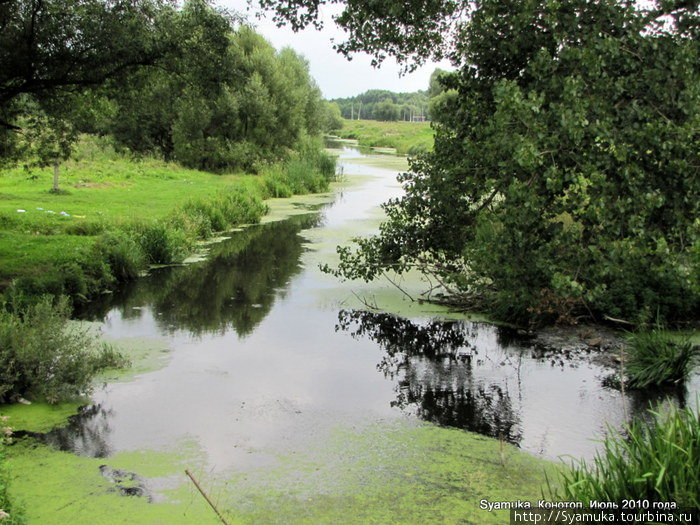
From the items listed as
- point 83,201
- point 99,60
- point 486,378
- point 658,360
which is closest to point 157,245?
point 99,60

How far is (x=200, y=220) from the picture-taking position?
614 inches

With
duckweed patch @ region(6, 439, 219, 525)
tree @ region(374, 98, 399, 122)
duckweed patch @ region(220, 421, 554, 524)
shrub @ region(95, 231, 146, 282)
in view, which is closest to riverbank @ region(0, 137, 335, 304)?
shrub @ region(95, 231, 146, 282)

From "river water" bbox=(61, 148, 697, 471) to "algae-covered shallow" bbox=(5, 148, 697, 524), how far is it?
0.02 metres

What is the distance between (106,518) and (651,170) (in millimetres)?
5139

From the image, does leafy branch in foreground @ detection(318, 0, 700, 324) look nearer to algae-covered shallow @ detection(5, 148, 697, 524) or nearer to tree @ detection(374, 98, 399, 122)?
algae-covered shallow @ detection(5, 148, 697, 524)

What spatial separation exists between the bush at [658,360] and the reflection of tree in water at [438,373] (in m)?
1.61

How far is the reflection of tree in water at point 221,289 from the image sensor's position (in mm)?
9719

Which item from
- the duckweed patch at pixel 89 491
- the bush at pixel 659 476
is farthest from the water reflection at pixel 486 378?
the duckweed patch at pixel 89 491

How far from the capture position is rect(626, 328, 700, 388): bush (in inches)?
281

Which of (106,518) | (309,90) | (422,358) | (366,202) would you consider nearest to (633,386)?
(422,358)

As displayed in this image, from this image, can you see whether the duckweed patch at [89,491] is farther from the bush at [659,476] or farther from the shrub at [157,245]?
the shrub at [157,245]

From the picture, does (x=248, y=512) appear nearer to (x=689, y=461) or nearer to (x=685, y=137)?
(x=689, y=461)

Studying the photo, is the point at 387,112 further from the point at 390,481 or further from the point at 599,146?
the point at 390,481

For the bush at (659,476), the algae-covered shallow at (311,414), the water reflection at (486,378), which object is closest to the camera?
the bush at (659,476)
